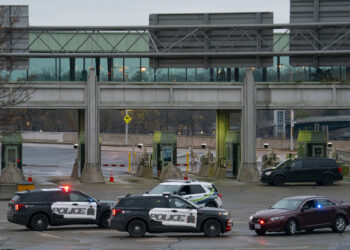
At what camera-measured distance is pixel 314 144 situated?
1932 inches

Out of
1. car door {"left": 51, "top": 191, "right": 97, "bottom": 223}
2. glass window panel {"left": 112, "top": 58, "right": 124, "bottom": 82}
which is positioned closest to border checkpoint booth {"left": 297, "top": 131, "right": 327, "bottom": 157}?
glass window panel {"left": 112, "top": 58, "right": 124, "bottom": 82}

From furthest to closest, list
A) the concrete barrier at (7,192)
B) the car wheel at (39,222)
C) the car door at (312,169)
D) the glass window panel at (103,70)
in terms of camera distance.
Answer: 1. the glass window panel at (103,70)
2. the car door at (312,169)
3. the concrete barrier at (7,192)
4. the car wheel at (39,222)

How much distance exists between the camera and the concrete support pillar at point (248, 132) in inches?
1794

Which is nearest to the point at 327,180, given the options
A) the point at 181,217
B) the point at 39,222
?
the point at 181,217

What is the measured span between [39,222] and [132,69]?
22.6 meters

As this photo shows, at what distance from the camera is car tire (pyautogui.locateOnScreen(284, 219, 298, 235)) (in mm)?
23859

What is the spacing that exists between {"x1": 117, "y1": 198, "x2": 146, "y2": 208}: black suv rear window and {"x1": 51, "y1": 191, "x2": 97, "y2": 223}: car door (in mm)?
2283

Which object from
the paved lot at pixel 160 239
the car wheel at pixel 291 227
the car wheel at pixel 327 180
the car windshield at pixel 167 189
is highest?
the car windshield at pixel 167 189

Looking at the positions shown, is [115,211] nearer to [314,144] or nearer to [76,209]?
[76,209]

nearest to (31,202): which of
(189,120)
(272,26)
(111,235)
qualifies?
(111,235)

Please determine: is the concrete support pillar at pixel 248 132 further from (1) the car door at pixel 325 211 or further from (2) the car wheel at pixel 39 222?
(2) the car wheel at pixel 39 222

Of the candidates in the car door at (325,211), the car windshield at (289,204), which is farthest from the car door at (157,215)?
the car door at (325,211)

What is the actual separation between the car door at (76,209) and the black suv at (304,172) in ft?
67.8

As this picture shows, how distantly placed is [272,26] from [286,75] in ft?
10.7
